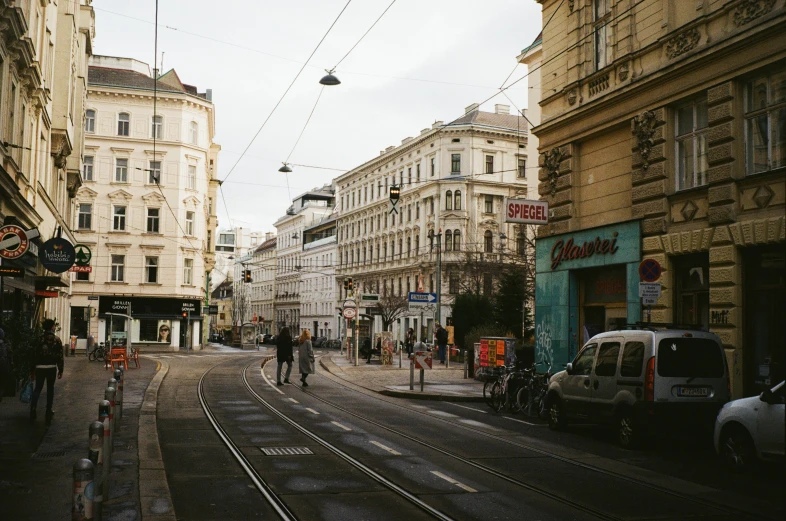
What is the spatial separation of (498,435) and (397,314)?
65.9m

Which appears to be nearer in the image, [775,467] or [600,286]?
[775,467]

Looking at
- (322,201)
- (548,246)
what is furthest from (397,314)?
(548,246)

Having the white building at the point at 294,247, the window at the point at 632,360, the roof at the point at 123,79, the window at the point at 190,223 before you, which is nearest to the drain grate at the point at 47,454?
the window at the point at 632,360

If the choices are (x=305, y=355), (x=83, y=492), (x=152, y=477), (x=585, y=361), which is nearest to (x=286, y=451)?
(x=152, y=477)

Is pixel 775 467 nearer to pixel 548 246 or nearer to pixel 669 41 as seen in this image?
pixel 669 41

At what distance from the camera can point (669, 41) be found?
60.6 ft

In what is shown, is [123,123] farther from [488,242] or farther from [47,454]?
[47,454]

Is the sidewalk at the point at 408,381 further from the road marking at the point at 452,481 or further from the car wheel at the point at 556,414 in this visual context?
the road marking at the point at 452,481

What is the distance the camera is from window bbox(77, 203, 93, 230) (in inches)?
2400

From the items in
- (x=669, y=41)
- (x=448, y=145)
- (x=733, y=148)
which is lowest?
(x=733, y=148)

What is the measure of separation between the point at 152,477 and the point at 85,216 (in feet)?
182

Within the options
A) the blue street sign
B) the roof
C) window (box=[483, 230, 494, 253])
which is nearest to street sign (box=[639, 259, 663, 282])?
the blue street sign

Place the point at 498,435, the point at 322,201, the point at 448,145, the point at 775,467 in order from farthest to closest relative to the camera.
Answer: the point at 322,201 → the point at 448,145 → the point at 498,435 → the point at 775,467

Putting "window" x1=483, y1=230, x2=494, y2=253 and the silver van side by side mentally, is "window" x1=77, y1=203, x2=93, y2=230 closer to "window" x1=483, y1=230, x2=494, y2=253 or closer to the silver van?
"window" x1=483, y1=230, x2=494, y2=253
